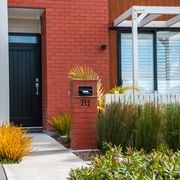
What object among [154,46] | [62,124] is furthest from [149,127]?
[154,46]

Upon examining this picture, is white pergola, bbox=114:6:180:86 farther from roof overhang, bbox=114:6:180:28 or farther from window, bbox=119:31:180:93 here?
window, bbox=119:31:180:93

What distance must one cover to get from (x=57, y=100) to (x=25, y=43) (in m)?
2.17

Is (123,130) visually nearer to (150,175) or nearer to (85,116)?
(85,116)

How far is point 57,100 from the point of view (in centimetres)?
1302

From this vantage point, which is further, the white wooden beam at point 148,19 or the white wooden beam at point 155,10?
the white wooden beam at point 148,19

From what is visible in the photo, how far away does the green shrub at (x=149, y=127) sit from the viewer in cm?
859

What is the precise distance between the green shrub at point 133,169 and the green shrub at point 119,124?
3583 mm

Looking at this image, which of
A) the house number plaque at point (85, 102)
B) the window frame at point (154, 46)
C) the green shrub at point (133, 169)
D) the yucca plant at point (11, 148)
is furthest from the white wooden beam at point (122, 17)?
the green shrub at point (133, 169)

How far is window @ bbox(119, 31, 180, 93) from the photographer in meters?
13.9

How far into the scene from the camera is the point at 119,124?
8812mm

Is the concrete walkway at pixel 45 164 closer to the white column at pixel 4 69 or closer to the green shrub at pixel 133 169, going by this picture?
the white column at pixel 4 69

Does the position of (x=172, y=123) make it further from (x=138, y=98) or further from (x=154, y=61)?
(x=154, y=61)

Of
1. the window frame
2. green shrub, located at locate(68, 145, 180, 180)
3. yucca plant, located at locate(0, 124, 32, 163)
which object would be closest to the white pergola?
the window frame

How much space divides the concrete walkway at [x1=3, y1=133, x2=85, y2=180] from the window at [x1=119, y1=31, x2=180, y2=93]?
4660 mm
